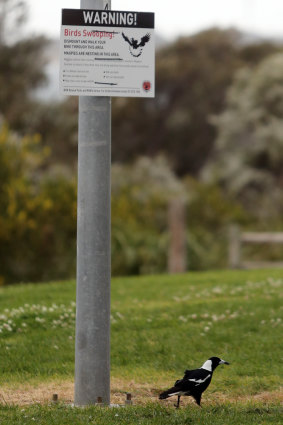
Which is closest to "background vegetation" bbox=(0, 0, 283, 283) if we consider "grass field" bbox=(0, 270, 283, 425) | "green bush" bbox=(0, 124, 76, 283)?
"green bush" bbox=(0, 124, 76, 283)

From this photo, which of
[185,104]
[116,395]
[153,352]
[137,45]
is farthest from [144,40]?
[185,104]

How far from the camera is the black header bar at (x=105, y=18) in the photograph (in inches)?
238

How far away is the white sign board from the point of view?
6059 mm

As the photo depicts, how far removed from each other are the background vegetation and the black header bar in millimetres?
10228

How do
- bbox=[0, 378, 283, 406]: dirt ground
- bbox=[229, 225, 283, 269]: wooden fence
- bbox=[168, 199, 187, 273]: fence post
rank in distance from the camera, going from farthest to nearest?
bbox=[229, 225, 283, 269]: wooden fence
bbox=[168, 199, 187, 273]: fence post
bbox=[0, 378, 283, 406]: dirt ground

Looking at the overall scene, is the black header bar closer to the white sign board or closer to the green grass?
the white sign board

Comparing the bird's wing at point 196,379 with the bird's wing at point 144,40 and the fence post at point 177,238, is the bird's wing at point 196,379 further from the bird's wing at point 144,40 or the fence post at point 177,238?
the fence post at point 177,238

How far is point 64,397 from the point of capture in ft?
21.7

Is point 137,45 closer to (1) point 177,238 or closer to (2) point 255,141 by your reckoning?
(1) point 177,238

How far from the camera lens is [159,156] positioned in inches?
1687

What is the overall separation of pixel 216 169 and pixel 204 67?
1555 cm

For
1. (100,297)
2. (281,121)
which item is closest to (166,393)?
(100,297)

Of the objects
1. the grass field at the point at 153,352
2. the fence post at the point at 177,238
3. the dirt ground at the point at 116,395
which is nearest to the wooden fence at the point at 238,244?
the fence post at the point at 177,238

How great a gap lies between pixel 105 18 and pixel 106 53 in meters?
0.28
